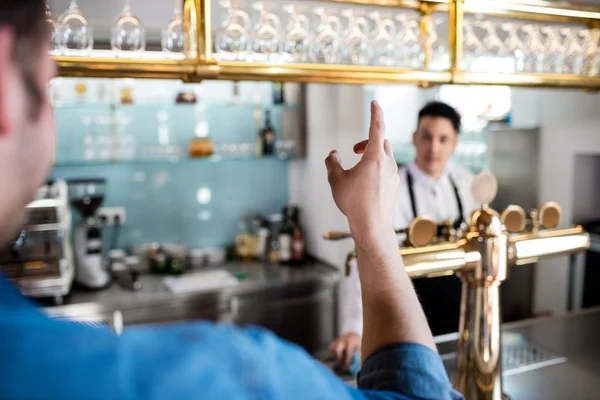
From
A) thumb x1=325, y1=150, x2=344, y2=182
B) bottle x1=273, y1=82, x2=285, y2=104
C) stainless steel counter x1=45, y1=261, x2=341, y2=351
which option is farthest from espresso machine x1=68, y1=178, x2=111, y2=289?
thumb x1=325, y1=150, x2=344, y2=182

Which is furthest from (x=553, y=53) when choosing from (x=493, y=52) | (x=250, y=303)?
(x=250, y=303)

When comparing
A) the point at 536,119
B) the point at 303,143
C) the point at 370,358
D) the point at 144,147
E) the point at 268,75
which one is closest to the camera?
the point at 370,358

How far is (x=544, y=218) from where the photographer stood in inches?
48.1

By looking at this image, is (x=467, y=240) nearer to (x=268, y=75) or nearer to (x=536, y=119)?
(x=268, y=75)

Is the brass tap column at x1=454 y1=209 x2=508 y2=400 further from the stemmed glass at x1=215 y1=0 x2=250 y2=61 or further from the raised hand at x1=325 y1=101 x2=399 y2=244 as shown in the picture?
the stemmed glass at x1=215 y1=0 x2=250 y2=61

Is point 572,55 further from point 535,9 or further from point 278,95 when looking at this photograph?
point 278,95

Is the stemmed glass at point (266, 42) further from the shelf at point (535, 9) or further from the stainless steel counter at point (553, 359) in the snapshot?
the stainless steel counter at point (553, 359)

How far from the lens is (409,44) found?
1562mm

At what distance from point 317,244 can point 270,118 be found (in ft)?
3.04

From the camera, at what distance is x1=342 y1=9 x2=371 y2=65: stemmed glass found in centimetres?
148

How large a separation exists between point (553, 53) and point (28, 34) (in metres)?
1.64

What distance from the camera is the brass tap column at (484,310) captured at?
3.41 ft

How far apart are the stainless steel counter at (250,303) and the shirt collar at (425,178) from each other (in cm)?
134

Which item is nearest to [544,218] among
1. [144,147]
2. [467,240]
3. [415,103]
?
[467,240]
